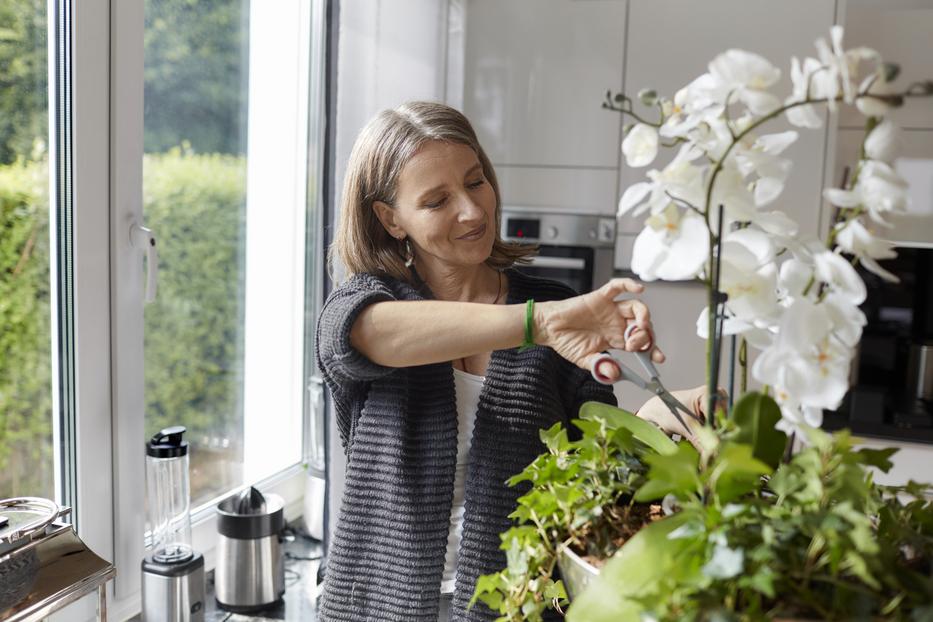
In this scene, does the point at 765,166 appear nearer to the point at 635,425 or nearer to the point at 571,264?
the point at 635,425

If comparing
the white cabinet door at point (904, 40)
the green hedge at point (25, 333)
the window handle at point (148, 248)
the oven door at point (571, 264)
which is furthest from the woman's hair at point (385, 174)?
the white cabinet door at point (904, 40)

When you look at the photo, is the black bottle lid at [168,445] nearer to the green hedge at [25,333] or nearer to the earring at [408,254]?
the green hedge at [25,333]

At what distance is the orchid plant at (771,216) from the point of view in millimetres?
513

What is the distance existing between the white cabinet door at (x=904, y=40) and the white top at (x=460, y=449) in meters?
1.90

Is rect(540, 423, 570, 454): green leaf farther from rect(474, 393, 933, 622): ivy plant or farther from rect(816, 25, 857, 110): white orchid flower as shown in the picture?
rect(816, 25, 857, 110): white orchid flower

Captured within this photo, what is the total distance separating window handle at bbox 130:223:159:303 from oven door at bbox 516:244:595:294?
1348 millimetres

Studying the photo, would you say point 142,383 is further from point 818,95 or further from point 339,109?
point 818,95

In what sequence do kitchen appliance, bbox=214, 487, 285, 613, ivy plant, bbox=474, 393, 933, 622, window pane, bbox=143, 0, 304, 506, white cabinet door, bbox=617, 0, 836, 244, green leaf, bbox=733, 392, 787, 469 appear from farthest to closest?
white cabinet door, bbox=617, 0, 836, 244 < window pane, bbox=143, 0, 304, 506 < kitchen appliance, bbox=214, 487, 285, 613 < green leaf, bbox=733, 392, 787, 469 < ivy plant, bbox=474, 393, 933, 622

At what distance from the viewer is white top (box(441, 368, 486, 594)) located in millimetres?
1344

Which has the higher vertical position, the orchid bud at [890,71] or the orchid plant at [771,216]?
the orchid bud at [890,71]

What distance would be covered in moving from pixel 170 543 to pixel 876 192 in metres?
1.34

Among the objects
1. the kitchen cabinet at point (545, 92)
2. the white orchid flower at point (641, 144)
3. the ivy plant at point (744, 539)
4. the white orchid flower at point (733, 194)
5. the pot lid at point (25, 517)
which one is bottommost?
the pot lid at point (25, 517)

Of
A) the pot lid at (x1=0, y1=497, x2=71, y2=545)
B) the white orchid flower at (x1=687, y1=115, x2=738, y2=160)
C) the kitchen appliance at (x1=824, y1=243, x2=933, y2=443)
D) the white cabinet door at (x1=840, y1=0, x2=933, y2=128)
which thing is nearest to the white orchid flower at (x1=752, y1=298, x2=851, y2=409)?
the white orchid flower at (x1=687, y1=115, x2=738, y2=160)

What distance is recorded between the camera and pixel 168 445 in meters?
1.45
